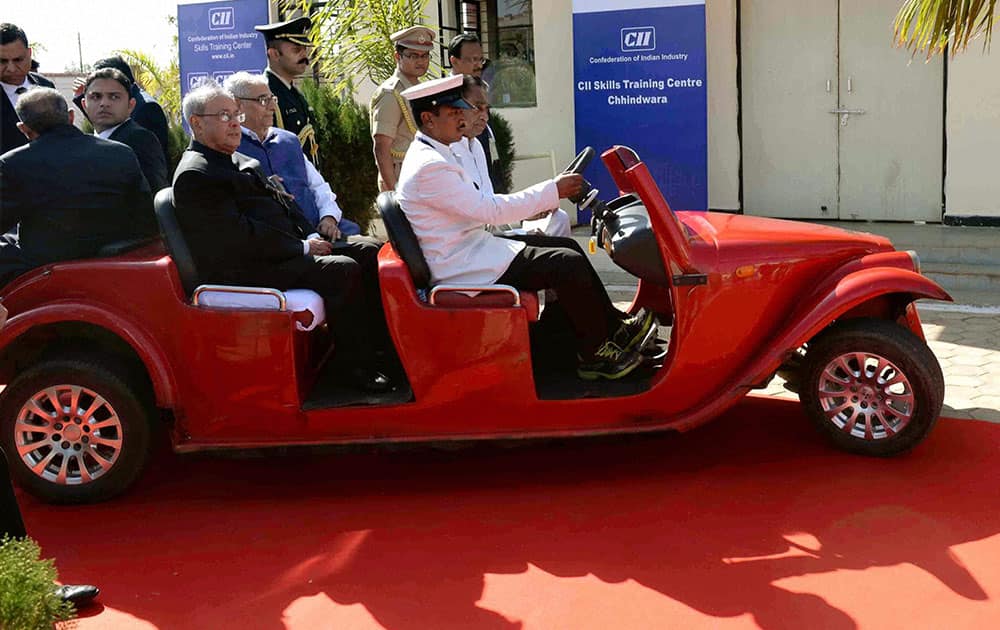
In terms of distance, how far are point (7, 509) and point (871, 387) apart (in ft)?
10.9

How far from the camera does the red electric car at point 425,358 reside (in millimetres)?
4391

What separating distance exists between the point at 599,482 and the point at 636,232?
1066mm

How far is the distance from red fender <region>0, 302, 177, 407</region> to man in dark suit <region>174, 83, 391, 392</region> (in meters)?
0.37

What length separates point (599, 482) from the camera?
456cm

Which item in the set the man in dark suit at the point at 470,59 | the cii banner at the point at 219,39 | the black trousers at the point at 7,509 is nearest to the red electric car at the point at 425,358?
the black trousers at the point at 7,509

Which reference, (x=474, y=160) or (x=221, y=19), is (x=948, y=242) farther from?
(x=221, y=19)

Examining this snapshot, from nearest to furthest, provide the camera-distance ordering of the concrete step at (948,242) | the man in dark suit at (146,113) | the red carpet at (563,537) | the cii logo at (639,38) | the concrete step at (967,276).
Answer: the red carpet at (563,537), the man in dark suit at (146,113), the concrete step at (967,276), the concrete step at (948,242), the cii logo at (639,38)

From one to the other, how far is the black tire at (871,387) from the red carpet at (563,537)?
129 millimetres

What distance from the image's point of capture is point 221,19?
12.4 metres

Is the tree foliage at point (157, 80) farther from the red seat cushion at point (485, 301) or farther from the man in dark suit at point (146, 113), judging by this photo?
the red seat cushion at point (485, 301)

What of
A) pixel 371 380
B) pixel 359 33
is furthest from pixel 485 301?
pixel 359 33

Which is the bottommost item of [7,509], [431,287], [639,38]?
[7,509]

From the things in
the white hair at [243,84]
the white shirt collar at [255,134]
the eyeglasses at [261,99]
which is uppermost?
the white hair at [243,84]

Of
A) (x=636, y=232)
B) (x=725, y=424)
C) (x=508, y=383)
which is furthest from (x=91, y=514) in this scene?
(x=725, y=424)
